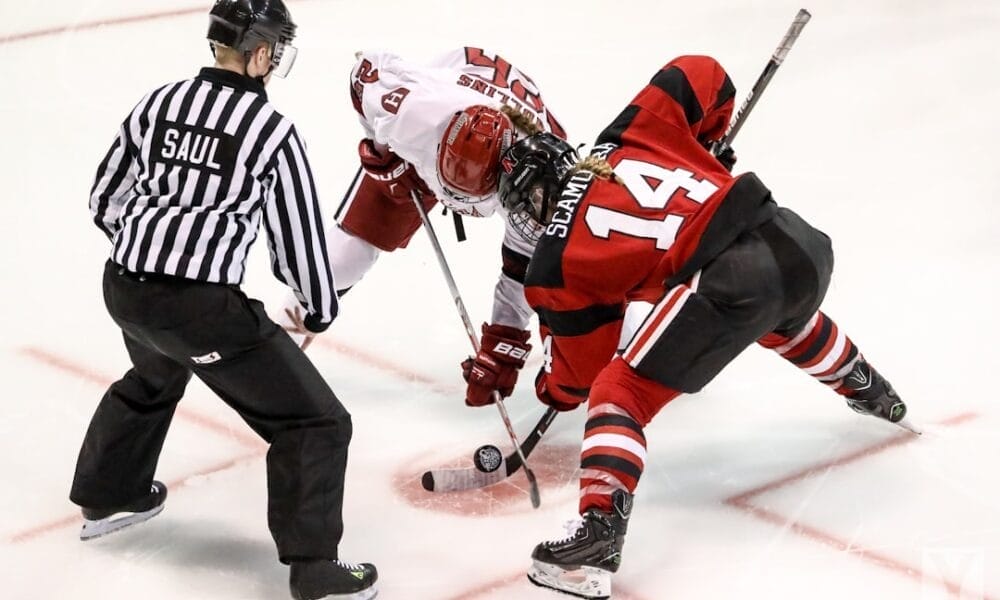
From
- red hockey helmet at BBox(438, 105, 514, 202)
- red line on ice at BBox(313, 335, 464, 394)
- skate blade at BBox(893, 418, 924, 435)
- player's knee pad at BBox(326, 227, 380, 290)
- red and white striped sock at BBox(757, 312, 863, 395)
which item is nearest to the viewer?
red hockey helmet at BBox(438, 105, 514, 202)

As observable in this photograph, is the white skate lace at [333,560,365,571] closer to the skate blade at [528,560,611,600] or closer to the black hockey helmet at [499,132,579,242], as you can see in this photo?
the skate blade at [528,560,611,600]

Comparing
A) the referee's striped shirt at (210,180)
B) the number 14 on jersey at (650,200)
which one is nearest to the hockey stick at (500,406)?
the number 14 on jersey at (650,200)

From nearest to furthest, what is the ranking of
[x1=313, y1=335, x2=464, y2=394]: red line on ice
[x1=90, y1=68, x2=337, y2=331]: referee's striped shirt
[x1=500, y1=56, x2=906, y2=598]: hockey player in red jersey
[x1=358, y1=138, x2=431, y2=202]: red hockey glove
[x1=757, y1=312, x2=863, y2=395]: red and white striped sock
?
1. [x1=90, y1=68, x2=337, y2=331]: referee's striped shirt
2. [x1=500, y1=56, x2=906, y2=598]: hockey player in red jersey
3. [x1=757, y1=312, x2=863, y2=395]: red and white striped sock
4. [x1=358, y1=138, x2=431, y2=202]: red hockey glove
5. [x1=313, y1=335, x2=464, y2=394]: red line on ice

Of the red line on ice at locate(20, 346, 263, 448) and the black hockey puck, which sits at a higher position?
the black hockey puck

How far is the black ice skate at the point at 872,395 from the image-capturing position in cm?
321

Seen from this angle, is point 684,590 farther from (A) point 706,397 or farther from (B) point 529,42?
(B) point 529,42

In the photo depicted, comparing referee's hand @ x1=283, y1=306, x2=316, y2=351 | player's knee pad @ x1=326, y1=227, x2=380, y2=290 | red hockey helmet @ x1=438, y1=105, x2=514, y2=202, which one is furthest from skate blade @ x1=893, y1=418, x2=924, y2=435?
referee's hand @ x1=283, y1=306, x2=316, y2=351

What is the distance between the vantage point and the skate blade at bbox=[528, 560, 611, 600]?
2.64 m

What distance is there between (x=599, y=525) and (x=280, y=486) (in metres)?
0.60

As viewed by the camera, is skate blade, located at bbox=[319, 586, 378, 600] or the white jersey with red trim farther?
the white jersey with red trim

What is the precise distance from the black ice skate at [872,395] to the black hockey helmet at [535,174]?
86 centimetres

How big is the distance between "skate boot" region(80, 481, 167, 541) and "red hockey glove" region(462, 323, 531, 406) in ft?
2.47

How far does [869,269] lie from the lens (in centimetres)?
423

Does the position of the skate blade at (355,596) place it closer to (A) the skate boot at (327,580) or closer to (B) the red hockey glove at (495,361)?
(A) the skate boot at (327,580)
